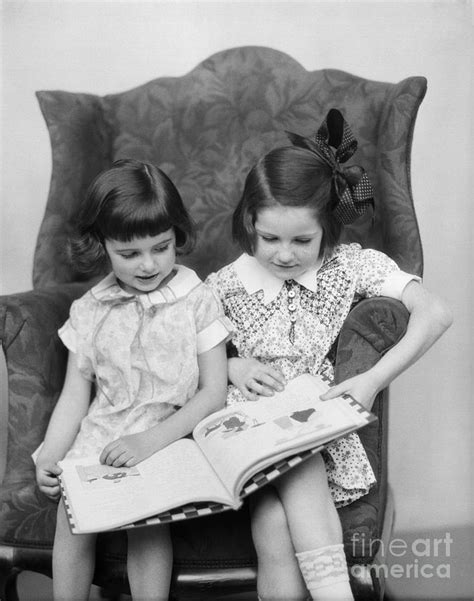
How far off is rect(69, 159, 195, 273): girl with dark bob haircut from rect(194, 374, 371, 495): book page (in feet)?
1.49

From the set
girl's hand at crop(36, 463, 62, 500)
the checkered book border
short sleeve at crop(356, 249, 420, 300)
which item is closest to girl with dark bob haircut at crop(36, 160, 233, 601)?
girl's hand at crop(36, 463, 62, 500)

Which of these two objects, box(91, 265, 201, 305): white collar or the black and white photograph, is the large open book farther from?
box(91, 265, 201, 305): white collar

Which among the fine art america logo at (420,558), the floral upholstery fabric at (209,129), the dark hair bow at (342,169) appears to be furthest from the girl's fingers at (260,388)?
the fine art america logo at (420,558)

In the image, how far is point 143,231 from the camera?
6.07 ft

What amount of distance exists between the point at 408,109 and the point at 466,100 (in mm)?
643

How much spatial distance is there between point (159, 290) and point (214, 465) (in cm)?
49

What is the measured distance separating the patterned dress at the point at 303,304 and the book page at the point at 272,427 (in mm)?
140

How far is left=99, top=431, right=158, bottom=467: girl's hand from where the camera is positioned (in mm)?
1731

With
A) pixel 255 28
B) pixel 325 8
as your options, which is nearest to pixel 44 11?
pixel 255 28

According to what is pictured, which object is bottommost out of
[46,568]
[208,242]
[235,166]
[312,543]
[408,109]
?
[46,568]

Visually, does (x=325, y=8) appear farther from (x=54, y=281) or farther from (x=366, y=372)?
(x=366, y=372)

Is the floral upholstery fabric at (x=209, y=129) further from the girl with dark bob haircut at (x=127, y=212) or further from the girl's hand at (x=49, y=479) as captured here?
the girl's hand at (x=49, y=479)

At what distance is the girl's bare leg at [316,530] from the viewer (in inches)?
60.9

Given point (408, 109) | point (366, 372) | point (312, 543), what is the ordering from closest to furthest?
point (312, 543) < point (366, 372) < point (408, 109)
